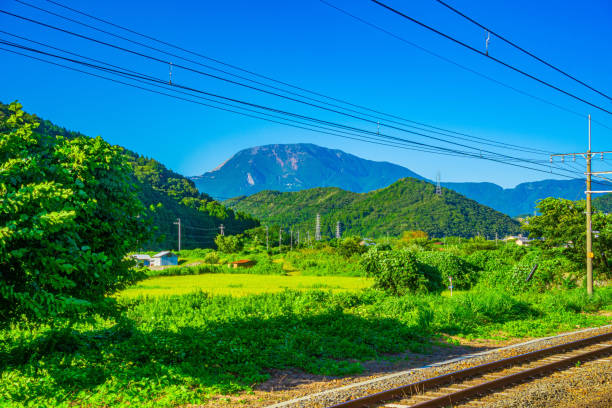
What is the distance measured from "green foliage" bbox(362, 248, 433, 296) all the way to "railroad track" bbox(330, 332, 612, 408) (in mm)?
14822

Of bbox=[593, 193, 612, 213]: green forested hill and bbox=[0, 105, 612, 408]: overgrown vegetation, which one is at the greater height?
bbox=[593, 193, 612, 213]: green forested hill

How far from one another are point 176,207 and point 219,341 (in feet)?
393

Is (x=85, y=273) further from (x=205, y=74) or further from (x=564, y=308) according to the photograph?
(x=564, y=308)

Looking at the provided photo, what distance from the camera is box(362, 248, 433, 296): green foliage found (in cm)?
2786

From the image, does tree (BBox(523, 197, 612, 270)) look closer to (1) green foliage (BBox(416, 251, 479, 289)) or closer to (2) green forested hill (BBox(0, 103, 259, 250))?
(1) green foliage (BBox(416, 251, 479, 289))

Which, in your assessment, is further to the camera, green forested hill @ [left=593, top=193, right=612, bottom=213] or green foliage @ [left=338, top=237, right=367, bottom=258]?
green forested hill @ [left=593, top=193, right=612, bottom=213]

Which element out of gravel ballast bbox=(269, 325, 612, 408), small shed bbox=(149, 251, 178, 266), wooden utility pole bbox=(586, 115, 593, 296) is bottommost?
small shed bbox=(149, 251, 178, 266)

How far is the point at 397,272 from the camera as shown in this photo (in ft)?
91.7

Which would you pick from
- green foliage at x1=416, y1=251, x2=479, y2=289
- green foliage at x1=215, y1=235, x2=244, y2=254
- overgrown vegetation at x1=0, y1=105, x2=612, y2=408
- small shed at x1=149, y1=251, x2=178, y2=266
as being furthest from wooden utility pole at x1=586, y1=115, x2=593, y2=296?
green foliage at x1=215, y1=235, x2=244, y2=254

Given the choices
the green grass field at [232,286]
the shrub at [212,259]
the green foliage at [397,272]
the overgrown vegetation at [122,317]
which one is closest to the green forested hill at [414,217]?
the shrub at [212,259]

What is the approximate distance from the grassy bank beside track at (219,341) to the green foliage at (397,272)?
7.80 metres

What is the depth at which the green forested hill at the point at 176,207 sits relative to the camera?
372ft

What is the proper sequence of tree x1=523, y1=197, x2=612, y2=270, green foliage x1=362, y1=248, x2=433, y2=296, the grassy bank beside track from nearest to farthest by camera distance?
the grassy bank beside track → green foliage x1=362, y1=248, x2=433, y2=296 → tree x1=523, y1=197, x2=612, y2=270

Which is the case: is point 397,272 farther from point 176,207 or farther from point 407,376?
point 176,207
